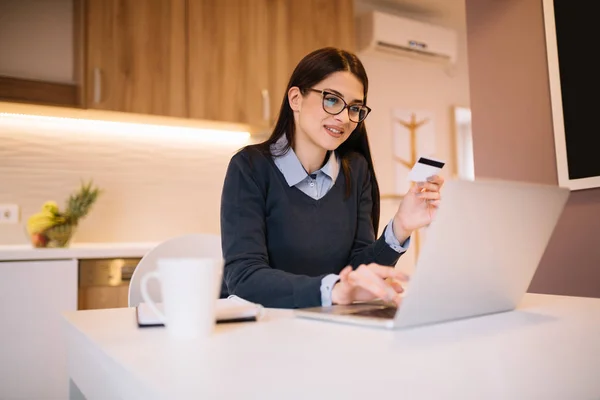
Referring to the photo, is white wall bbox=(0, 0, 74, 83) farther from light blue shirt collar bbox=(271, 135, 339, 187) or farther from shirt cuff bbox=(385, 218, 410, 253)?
shirt cuff bbox=(385, 218, 410, 253)

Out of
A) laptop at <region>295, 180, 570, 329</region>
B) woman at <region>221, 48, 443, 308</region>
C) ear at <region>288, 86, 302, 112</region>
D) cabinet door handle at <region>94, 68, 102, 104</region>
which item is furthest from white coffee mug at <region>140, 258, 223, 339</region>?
cabinet door handle at <region>94, 68, 102, 104</region>

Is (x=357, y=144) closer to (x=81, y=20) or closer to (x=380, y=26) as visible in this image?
(x=81, y=20)

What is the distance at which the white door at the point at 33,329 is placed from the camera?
7.11 ft

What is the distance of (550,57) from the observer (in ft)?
6.33

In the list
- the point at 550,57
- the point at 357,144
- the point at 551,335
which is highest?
the point at 550,57

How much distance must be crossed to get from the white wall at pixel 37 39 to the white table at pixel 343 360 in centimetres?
212

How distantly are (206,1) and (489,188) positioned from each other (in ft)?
8.21

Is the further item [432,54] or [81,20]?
[432,54]

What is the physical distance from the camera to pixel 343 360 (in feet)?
1.86

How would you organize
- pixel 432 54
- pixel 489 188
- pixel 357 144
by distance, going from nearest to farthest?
pixel 489 188, pixel 357 144, pixel 432 54

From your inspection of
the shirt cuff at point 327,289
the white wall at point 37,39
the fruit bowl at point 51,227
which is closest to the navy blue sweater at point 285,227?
the shirt cuff at point 327,289

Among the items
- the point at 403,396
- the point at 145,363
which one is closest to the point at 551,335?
the point at 403,396

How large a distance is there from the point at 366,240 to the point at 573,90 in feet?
3.06

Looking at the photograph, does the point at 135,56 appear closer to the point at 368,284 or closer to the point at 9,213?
the point at 9,213
